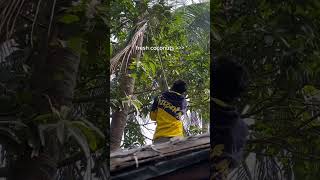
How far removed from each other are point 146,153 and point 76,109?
494mm

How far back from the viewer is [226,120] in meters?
2.92

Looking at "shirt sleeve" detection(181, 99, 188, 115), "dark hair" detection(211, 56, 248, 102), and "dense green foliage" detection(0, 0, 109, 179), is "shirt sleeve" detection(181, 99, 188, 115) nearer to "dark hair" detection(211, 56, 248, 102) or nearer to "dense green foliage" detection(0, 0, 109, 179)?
"dark hair" detection(211, 56, 248, 102)

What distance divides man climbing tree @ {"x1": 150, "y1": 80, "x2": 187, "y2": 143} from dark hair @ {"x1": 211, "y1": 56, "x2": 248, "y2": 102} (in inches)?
8.6

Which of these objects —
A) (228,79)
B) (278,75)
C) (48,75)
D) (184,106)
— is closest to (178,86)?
(184,106)

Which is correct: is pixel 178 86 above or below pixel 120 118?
above

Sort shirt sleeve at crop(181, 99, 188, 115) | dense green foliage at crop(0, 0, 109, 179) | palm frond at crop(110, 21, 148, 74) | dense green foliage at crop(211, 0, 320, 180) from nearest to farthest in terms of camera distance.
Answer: dense green foliage at crop(0, 0, 109, 179) < dense green foliage at crop(211, 0, 320, 180) < palm frond at crop(110, 21, 148, 74) < shirt sleeve at crop(181, 99, 188, 115)

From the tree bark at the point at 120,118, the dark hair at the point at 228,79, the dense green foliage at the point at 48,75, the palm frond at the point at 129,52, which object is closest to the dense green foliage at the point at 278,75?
the dark hair at the point at 228,79

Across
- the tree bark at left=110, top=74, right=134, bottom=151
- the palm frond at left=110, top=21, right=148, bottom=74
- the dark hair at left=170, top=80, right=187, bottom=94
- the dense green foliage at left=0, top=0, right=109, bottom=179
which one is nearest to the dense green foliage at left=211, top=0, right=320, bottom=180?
the dark hair at left=170, top=80, right=187, bottom=94

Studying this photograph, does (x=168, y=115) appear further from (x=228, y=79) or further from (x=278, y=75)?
(x=278, y=75)

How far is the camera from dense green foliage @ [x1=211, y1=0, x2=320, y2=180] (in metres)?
2.59

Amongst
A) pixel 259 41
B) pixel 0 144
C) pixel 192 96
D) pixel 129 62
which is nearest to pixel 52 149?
pixel 0 144

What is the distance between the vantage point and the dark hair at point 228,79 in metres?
2.89

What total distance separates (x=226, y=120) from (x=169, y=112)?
1.17 ft

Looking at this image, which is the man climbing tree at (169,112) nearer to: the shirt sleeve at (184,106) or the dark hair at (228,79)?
the shirt sleeve at (184,106)
